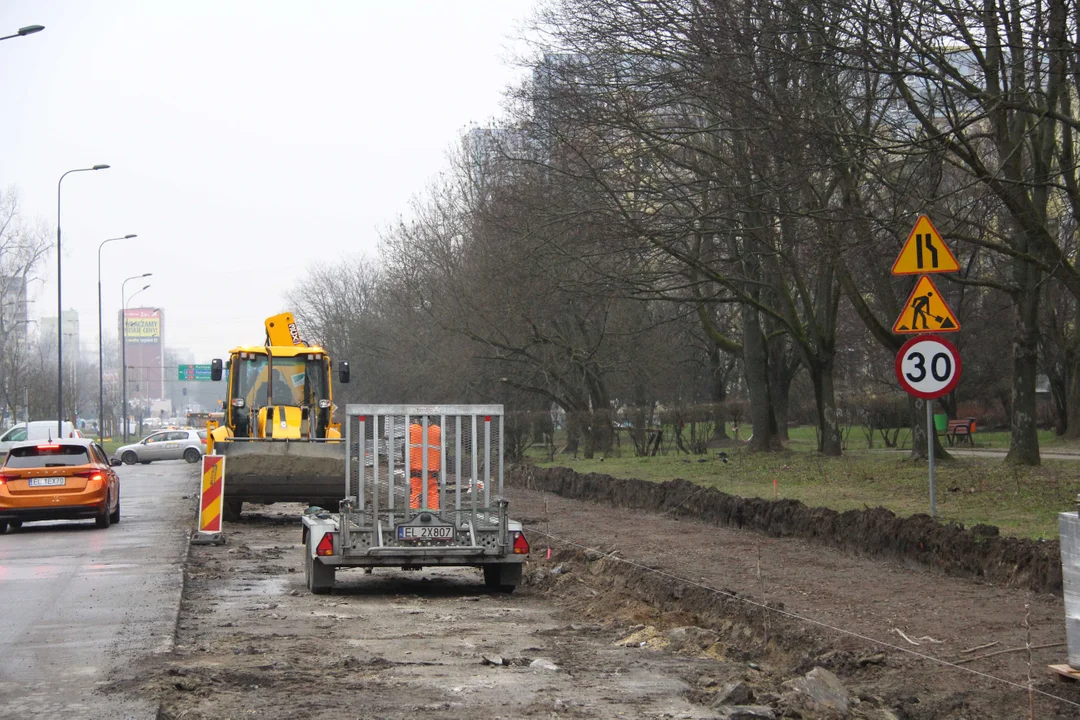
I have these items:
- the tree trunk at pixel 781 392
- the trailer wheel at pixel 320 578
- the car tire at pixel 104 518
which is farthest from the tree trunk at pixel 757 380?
the trailer wheel at pixel 320 578

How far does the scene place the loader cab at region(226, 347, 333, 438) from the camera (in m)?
23.1

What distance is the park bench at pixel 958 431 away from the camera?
38812mm

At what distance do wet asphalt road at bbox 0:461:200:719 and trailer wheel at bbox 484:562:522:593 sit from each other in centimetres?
322

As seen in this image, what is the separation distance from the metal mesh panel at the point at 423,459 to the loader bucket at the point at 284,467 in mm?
7891

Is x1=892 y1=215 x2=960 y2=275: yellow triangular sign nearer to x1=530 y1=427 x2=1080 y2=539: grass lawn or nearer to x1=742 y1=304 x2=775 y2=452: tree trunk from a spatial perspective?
x1=530 y1=427 x2=1080 y2=539: grass lawn

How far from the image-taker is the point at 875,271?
2305 centimetres

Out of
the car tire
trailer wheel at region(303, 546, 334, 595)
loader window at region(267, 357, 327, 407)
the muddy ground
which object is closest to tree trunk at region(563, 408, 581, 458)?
loader window at region(267, 357, 327, 407)

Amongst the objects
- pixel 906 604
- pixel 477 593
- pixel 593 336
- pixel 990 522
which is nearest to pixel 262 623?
pixel 477 593

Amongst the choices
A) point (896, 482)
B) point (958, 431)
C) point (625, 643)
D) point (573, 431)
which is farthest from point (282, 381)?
point (958, 431)

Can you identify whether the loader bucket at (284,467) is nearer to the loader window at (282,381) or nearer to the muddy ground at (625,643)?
the loader window at (282,381)

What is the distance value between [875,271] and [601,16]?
274 inches

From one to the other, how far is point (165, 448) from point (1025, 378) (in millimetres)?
42226

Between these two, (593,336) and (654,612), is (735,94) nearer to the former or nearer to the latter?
(654,612)

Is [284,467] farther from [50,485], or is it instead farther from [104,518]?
[50,485]
